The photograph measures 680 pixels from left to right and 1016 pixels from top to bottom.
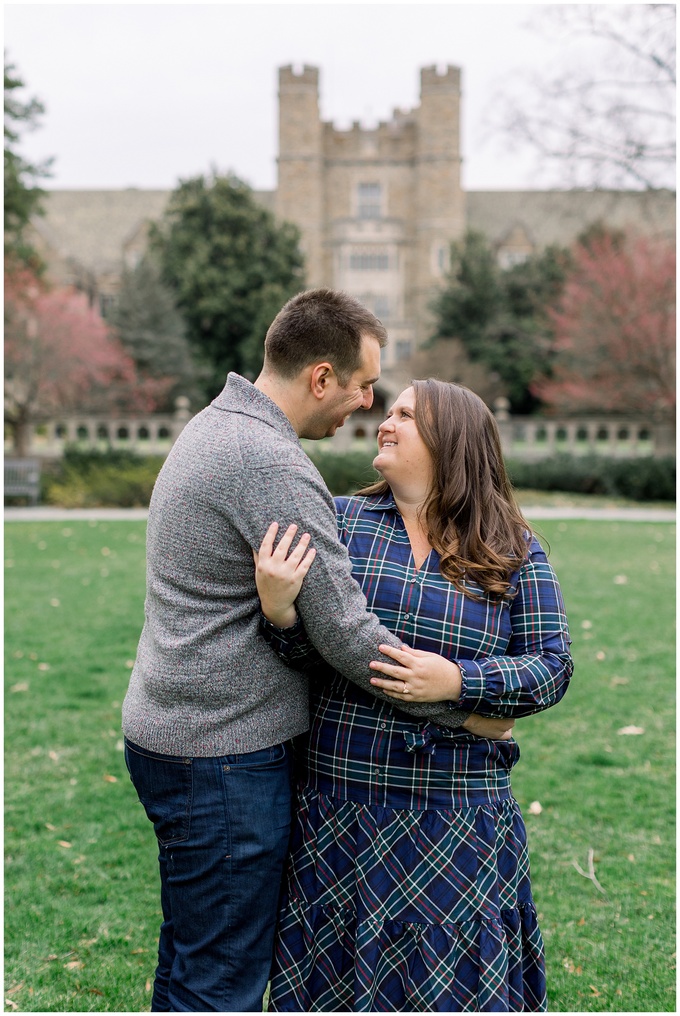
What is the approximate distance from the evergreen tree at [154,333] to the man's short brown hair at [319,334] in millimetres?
33007

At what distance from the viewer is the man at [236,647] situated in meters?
2.09

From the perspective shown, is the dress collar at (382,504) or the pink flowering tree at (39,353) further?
the pink flowering tree at (39,353)

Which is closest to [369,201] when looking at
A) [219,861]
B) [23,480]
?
[23,480]

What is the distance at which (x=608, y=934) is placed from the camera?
11.6ft

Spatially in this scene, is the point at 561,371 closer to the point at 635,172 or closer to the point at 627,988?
the point at 635,172

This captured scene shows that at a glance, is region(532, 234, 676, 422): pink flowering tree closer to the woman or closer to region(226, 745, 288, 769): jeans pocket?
the woman

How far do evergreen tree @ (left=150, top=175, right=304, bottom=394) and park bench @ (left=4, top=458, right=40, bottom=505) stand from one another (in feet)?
53.0

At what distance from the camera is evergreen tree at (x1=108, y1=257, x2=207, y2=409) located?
35.1 metres

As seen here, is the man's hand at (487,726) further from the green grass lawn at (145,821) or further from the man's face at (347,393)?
the green grass lawn at (145,821)

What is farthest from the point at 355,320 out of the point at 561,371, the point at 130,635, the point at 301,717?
the point at 561,371

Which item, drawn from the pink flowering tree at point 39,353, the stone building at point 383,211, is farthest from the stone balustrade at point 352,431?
the stone building at point 383,211

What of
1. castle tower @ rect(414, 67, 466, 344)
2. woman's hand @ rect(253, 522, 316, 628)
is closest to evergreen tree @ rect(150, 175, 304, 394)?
castle tower @ rect(414, 67, 466, 344)

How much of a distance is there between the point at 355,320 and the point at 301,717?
3.34ft

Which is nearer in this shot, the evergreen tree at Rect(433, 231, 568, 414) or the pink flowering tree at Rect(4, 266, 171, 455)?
the pink flowering tree at Rect(4, 266, 171, 455)
